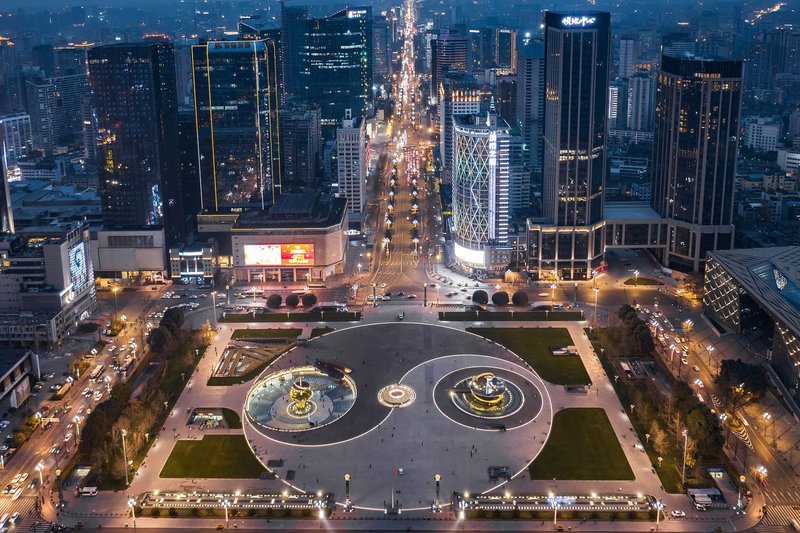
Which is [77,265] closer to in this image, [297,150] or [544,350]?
[544,350]

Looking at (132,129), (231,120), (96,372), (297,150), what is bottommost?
(96,372)

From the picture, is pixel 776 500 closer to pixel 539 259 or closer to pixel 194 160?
Answer: pixel 539 259

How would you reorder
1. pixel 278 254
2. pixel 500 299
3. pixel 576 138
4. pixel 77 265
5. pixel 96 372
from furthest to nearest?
pixel 278 254
pixel 576 138
pixel 500 299
pixel 77 265
pixel 96 372

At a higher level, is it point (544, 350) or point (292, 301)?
point (292, 301)

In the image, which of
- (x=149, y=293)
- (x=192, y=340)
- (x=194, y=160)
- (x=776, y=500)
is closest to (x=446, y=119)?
(x=194, y=160)

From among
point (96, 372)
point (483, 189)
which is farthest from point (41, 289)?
point (483, 189)

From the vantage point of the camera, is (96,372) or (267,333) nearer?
(96,372)

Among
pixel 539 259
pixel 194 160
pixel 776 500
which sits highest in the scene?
pixel 194 160

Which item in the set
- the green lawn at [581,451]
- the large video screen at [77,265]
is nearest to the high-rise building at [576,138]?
the green lawn at [581,451]
